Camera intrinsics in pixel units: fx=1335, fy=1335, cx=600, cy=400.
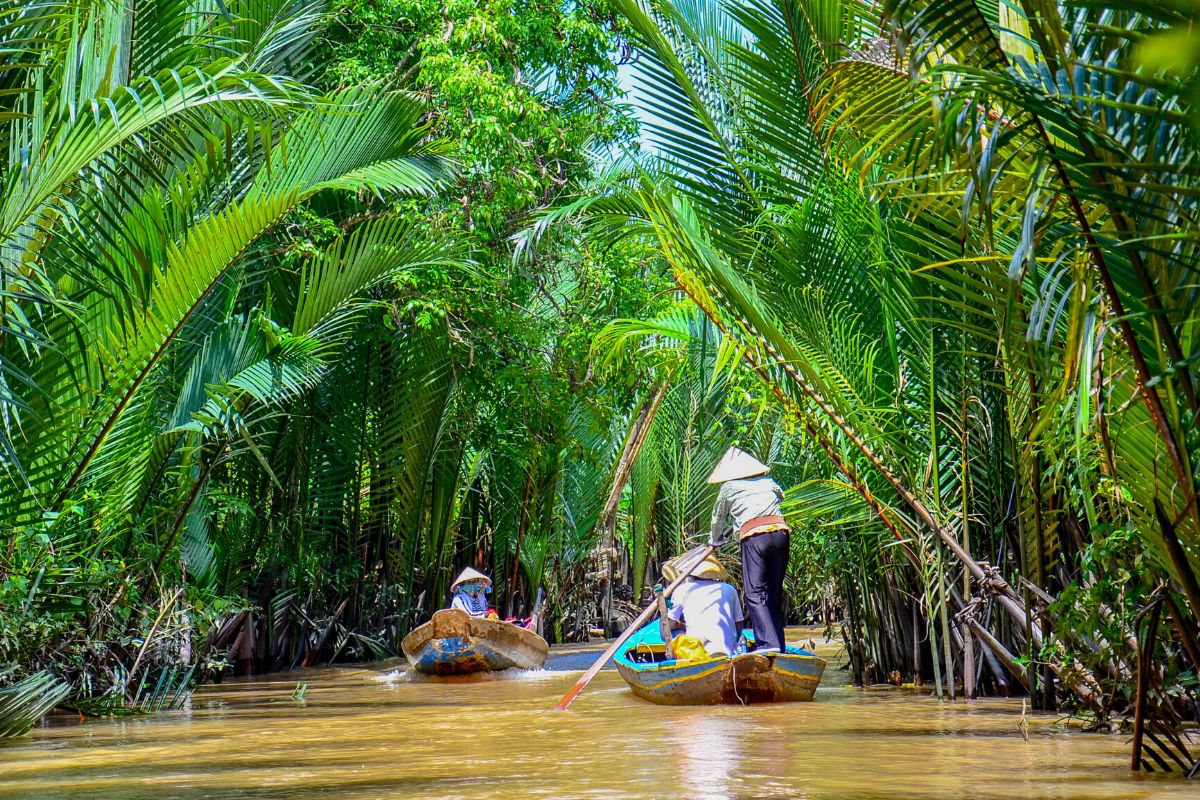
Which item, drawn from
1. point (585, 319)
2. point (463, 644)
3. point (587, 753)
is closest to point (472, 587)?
point (463, 644)

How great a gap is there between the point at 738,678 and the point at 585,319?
18.1 feet

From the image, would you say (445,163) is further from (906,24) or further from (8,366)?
(906,24)

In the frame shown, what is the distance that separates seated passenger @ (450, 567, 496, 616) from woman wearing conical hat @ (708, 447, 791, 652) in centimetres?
463

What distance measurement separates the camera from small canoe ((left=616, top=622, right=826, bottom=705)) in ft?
26.6

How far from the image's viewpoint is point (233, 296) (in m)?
9.60

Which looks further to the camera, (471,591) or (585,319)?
(471,591)

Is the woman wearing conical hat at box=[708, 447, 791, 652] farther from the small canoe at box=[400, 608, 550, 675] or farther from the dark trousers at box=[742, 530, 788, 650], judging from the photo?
the small canoe at box=[400, 608, 550, 675]

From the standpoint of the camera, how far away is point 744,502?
903 cm

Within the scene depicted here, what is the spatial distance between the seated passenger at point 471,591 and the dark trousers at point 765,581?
477 cm

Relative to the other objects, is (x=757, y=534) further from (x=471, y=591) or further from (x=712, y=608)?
(x=471, y=591)

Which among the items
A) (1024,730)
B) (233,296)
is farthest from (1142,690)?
(233,296)

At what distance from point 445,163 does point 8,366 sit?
6.35 meters

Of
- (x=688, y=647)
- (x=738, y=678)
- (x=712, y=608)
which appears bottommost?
(x=738, y=678)

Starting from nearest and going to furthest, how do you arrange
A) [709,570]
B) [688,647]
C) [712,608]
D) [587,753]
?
1. [587,753]
2. [688,647]
3. [712,608]
4. [709,570]
